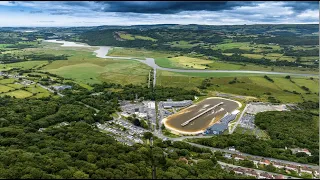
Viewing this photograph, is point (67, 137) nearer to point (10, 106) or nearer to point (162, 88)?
point (10, 106)

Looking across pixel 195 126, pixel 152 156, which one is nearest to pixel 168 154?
pixel 152 156

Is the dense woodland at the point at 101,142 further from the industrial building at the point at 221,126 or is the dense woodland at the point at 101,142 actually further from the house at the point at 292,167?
the industrial building at the point at 221,126

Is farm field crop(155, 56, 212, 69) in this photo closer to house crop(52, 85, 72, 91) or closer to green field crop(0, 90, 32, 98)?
house crop(52, 85, 72, 91)

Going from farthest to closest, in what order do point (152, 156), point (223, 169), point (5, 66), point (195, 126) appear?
point (5, 66) → point (195, 126) → point (152, 156) → point (223, 169)

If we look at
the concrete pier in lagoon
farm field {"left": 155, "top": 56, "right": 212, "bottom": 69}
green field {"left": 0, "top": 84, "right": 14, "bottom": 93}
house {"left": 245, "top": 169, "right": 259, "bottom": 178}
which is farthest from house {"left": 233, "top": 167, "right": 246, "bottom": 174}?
farm field {"left": 155, "top": 56, "right": 212, "bottom": 69}

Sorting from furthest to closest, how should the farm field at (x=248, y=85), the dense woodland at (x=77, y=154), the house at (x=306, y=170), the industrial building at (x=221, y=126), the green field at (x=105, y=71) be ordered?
the green field at (x=105, y=71), the farm field at (x=248, y=85), the industrial building at (x=221, y=126), the house at (x=306, y=170), the dense woodland at (x=77, y=154)

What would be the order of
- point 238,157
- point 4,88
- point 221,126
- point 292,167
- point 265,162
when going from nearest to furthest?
point 292,167 → point 265,162 → point 238,157 → point 221,126 → point 4,88

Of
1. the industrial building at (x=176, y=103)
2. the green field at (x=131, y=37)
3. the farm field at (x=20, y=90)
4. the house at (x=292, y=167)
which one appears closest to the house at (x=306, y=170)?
the house at (x=292, y=167)

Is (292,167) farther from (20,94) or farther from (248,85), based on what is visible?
(20,94)

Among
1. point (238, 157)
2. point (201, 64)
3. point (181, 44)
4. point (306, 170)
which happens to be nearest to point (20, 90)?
point (238, 157)
